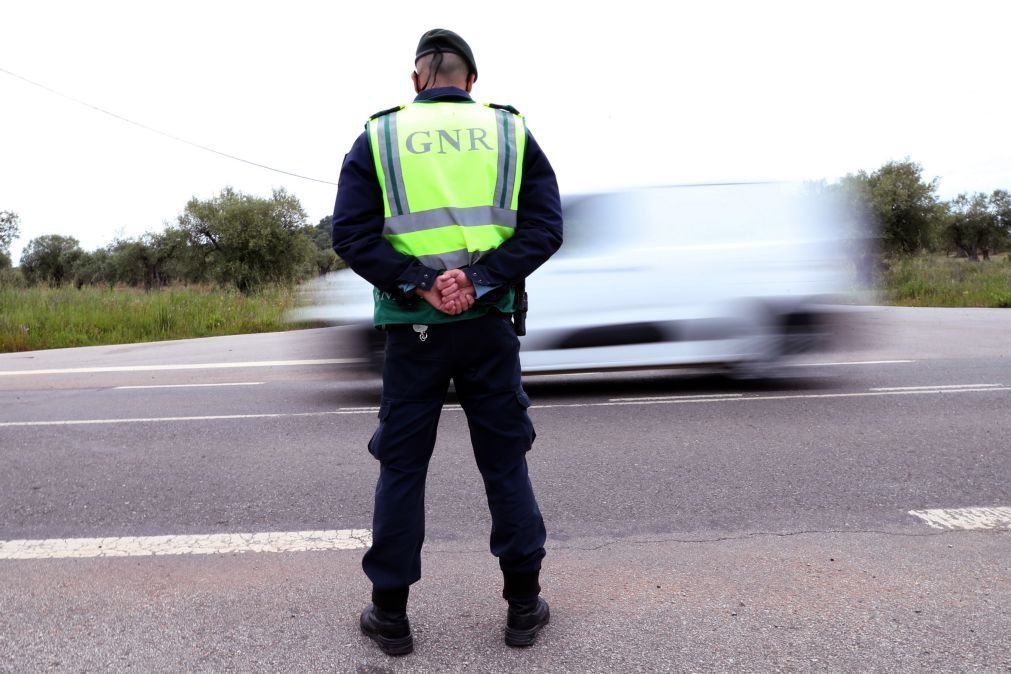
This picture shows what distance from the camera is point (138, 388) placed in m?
8.23

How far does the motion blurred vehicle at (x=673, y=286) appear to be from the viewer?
6637 mm

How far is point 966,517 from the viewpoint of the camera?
3633mm

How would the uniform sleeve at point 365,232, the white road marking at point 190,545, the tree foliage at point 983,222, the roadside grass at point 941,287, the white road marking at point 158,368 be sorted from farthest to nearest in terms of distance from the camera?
the tree foliage at point 983,222 → the roadside grass at point 941,287 → the white road marking at point 158,368 → the white road marking at point 190,545 → the uniform sleeve at point 365,232

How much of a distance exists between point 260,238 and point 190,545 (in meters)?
44.2

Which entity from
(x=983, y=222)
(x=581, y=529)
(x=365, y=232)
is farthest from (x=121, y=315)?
(x=983, y=222)

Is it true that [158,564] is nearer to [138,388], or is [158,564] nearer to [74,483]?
[74,483]

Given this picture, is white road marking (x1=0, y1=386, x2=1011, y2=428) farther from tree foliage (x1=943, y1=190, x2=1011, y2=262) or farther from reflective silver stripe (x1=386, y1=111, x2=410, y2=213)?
tree foliage (x1=943, y1=190, x2=1011, y2=262)

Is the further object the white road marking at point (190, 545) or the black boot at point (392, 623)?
the white road marking at point (190, 545)

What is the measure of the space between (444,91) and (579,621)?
178 centimetres

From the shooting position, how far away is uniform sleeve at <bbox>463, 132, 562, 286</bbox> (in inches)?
97.3

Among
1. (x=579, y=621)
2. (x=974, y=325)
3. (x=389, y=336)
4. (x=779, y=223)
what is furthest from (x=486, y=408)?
(x=974, y=325)

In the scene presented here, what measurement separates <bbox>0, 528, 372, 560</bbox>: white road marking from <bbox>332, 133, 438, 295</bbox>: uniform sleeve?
1.50 meters

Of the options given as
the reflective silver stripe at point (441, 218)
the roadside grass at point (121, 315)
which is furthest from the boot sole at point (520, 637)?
the roadside grass at point (121, 315)

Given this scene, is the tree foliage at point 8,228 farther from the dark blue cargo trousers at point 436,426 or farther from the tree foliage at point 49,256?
the dark blue cargo trousers at point 436,426
